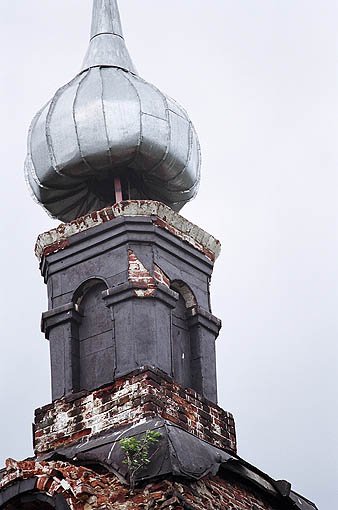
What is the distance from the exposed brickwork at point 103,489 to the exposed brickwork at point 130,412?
3.86 ft

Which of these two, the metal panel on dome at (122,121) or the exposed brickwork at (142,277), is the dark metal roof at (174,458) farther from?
the metal panel on dome at (122,121)

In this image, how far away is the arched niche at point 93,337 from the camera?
20.7 m

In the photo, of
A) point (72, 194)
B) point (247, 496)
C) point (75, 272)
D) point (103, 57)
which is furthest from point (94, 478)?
point (103, 57)

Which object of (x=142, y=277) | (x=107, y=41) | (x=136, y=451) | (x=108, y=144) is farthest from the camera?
(x=107, y=41)

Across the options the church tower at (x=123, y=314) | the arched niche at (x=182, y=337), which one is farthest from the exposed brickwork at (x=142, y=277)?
the arched niche at (x=182, y=337)

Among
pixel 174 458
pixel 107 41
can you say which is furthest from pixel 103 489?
pixel 107 41

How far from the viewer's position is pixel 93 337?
2108 cm

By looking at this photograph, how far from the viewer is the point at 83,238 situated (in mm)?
21672

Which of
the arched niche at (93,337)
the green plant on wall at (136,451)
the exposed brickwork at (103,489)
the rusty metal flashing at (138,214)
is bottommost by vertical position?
the exposed brickwork at (103,489)

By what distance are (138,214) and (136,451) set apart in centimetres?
406

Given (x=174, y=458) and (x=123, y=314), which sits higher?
(x=123, y=314)

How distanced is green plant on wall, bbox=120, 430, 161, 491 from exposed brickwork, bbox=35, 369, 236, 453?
3.09 feet

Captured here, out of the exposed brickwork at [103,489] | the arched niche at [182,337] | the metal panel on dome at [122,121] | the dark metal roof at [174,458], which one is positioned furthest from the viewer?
the metal panel on dome at [122,121]

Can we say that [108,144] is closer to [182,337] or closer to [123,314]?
[123,314]
